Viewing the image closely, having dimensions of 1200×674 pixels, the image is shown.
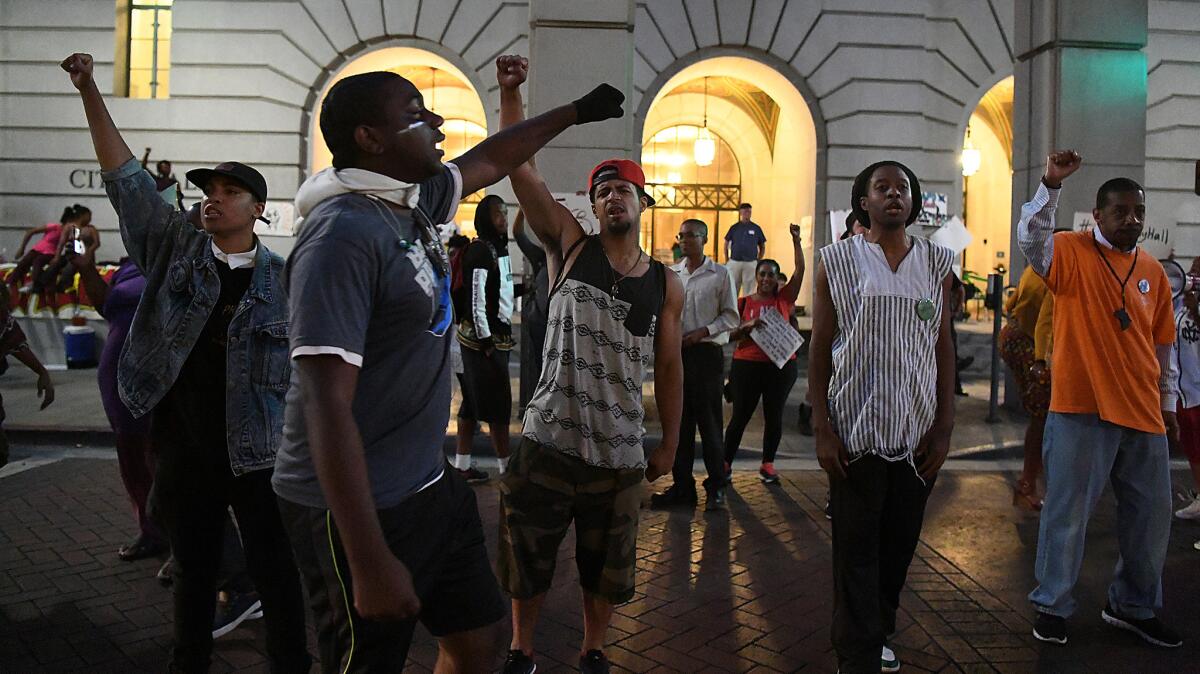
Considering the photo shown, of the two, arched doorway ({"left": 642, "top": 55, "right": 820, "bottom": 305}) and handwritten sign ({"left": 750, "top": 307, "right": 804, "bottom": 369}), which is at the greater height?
arched doorway ({"left": 642, "top": 55, "right": 820, "bottom": 305})

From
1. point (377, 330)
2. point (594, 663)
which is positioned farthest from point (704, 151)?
point (377, 330)

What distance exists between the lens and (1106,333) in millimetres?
4328

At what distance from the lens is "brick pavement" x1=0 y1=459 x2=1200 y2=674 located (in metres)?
4.04

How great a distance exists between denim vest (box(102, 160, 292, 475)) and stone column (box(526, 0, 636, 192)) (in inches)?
227

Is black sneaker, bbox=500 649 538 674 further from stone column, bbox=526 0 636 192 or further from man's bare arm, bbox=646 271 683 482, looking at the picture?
stone column, bbox=526 0 636 192

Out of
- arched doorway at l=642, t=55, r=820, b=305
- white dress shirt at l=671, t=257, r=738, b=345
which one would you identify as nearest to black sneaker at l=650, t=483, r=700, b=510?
white dress shirt at l=671, t=257, r=738, b=345

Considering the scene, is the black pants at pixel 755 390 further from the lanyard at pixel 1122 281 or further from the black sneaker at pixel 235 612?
the black sneaker at pixel 235 612

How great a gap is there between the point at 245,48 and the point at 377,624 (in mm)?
16568

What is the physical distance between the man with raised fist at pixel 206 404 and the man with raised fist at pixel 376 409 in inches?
48.7

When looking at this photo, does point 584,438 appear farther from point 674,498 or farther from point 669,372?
point 674,498

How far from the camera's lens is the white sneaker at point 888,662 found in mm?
3900

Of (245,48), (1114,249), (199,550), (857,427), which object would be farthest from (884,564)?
(245,48)

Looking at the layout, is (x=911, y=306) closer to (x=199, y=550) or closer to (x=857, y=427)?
(x=857, y=427)

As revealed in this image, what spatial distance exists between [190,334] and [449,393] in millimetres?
1548
